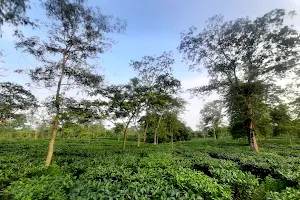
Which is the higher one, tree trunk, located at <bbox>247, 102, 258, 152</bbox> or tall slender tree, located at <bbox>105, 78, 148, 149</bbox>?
tall slender tree, located at <bbox>105, 78, 148, 149</bbox>

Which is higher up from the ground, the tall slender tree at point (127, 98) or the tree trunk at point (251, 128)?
the tall slender tree at point (127, 98)

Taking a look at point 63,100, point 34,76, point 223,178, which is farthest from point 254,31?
point 34,76

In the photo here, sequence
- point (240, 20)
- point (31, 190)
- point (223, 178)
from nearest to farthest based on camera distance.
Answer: point (31, 190) < point (223, 178) < point (240, 20)

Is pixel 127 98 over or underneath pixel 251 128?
over

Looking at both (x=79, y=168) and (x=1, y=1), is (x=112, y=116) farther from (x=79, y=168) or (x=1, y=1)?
(x=1, y=1)

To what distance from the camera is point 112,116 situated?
18.7m

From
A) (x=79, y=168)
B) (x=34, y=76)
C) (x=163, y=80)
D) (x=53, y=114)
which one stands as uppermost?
(x=163, y=80)

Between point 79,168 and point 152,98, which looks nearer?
point 79,168

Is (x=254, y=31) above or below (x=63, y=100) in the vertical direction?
above

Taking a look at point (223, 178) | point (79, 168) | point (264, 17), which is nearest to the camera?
point (223, 178)

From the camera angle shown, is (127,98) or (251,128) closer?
(251,128)

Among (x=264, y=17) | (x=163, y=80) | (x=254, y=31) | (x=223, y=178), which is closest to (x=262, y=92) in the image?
(x=254, y=31)

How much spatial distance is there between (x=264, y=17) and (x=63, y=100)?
54.2ft

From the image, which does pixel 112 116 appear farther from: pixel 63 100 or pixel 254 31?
pixel 254 31
